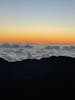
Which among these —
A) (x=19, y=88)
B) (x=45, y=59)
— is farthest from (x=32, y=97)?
(x=45, y=59)

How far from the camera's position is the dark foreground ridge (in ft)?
177

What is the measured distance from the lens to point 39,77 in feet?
187

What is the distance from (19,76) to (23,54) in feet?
21.6

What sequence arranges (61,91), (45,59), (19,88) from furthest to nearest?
1. (45,59)
2. (19,88)
3. (61,91)

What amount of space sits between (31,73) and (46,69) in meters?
2.73

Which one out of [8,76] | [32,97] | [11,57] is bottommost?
[32,97]

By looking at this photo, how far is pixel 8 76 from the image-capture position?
191ft

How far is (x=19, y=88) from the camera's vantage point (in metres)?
56.6

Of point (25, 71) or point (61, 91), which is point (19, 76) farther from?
point (61, 91)

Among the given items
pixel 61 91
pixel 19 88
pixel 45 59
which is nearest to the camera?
pixel 61 91

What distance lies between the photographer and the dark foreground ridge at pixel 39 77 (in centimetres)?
5394

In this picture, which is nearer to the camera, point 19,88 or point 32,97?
point 32,97

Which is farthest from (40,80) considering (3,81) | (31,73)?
(3,81)

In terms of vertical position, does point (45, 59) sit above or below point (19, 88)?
above
